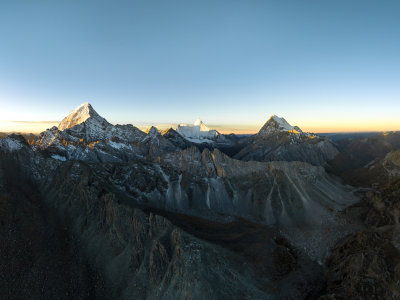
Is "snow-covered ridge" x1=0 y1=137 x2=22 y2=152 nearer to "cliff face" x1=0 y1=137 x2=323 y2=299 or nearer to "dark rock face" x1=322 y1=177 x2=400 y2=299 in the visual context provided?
"cliff face" x1=0 y1=137 x2=323 y2=299

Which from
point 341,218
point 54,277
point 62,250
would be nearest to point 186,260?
point 54,277

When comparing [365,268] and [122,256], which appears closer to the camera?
[365,268]

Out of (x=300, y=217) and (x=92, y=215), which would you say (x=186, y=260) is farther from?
(x=300, y=217)

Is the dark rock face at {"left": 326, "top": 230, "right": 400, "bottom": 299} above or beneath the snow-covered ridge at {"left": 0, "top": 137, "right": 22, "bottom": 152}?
beneath

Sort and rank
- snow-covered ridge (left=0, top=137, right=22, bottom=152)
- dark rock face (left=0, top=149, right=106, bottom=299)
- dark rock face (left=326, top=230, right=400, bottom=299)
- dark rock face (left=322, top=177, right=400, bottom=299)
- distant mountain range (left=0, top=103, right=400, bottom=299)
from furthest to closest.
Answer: snow-covered ridge (left=0, top=137, right=22, bottom=152) < distant mountain range (left=0, top=103, right=400, bottom=299) < dark rock face (left=0, top=149, right=106, bottom=299) < dark rock face (left=322, top=177, right=400, bottom=299) < dark rock face (left=326, top=230, right=400, bottom=299)

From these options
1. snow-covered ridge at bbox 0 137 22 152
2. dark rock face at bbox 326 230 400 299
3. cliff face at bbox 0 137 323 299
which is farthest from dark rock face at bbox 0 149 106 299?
dark rock face at bbox 326 230 400 299

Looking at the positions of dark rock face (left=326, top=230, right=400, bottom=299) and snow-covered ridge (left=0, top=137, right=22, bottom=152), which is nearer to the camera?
dark rock face (left=326, top=230, right=400, bottom=299)

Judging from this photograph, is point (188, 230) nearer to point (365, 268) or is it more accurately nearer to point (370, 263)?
point (365, 268)

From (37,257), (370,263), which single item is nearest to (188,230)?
(37,257)
